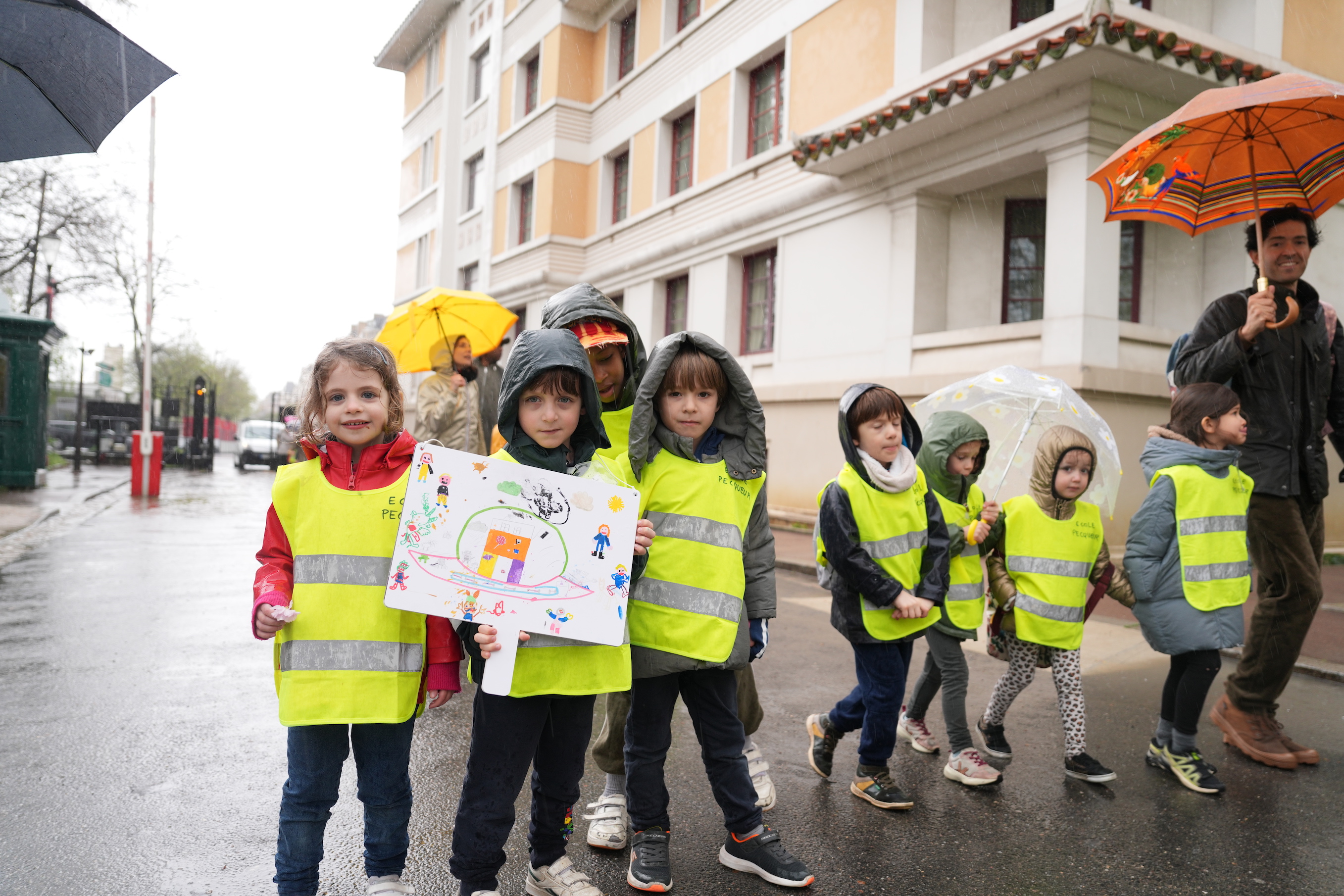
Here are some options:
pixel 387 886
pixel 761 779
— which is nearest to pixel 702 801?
pixel 761 779

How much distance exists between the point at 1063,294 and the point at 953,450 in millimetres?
6610

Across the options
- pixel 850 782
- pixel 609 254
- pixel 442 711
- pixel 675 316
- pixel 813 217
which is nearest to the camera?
pixel 850 782

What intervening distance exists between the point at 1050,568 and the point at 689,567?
1961 mm

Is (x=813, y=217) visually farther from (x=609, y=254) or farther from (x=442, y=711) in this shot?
(x=442, y=711)

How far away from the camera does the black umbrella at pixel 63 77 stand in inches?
132

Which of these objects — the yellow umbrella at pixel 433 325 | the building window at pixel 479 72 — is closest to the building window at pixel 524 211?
the building window at pixel 479 72

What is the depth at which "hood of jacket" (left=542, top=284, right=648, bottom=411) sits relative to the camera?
3064mm

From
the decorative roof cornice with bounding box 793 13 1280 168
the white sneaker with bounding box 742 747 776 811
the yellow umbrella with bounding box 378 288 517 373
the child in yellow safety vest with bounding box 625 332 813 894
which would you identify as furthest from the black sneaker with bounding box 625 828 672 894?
the decorative roof cornice with bounding box 793 13 1280 168

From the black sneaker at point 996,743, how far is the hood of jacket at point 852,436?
1.32 meters

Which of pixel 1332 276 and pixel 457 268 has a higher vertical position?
pixel 457 268

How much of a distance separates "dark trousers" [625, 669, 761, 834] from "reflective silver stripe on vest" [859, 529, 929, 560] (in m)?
0.83

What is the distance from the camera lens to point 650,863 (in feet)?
9.00

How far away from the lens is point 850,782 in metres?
3.73

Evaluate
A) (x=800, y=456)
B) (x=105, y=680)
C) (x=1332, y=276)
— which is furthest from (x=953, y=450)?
(x=1332, y=276)
